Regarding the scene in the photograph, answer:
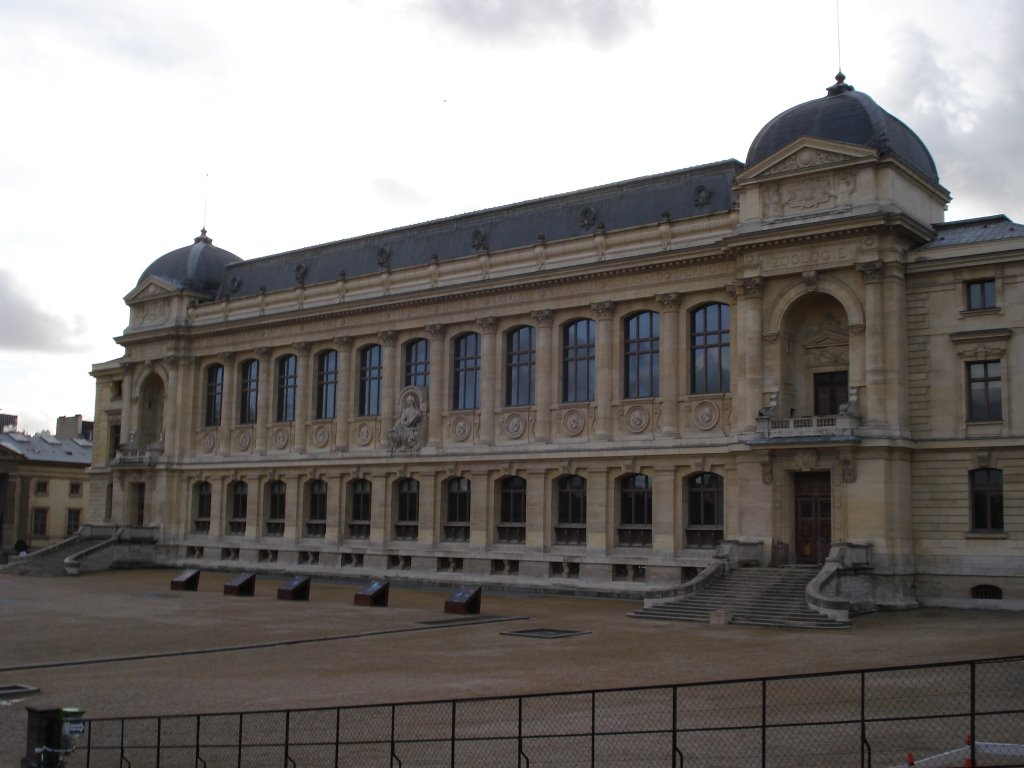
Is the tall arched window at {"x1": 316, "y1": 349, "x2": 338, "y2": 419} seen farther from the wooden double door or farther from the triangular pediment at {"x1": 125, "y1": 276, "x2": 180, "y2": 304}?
the wooden double door

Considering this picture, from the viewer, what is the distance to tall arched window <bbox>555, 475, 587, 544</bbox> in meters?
50.2

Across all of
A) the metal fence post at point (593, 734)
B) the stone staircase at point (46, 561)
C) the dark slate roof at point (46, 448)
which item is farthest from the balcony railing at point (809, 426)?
the dark slate roof at point (46, 448)

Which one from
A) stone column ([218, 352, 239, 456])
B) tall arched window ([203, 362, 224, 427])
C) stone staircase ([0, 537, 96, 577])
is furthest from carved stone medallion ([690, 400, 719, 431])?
stone staircase ([0, 537, 96, 577])

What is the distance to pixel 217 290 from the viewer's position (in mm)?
71938

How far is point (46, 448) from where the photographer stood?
96.3m

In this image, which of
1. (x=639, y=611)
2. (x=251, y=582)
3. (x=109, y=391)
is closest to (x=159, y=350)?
(x=109, y=391)

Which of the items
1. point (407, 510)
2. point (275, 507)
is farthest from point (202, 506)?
point (407, 510)

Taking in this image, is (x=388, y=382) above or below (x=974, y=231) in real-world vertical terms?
below

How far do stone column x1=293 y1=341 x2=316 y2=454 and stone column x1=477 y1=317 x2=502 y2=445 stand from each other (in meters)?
12.9

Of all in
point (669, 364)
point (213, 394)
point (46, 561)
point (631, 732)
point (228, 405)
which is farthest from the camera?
point (213, 394)

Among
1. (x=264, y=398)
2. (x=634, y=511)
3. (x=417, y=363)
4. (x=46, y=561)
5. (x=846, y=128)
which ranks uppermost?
(x=846, y=128)

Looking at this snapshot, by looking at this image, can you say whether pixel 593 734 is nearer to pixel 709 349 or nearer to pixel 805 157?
pixel 805 157

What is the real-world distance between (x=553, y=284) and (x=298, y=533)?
843 inches

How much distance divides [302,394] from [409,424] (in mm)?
8906
